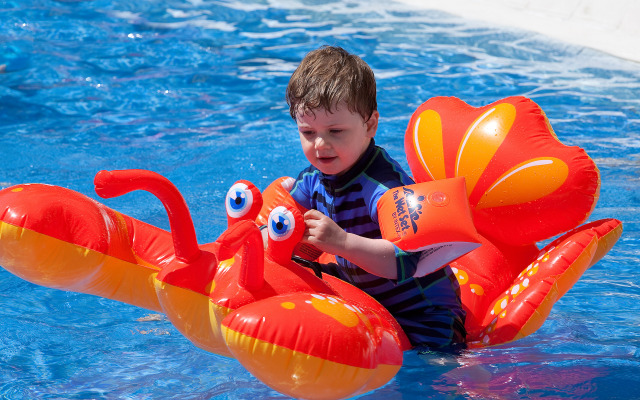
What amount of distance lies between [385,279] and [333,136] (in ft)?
1.72

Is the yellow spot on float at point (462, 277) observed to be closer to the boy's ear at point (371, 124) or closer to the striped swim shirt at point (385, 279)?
the striped swim shirt at point (385, 279)

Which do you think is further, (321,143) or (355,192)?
(355,192)

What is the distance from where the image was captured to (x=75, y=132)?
5824 mm

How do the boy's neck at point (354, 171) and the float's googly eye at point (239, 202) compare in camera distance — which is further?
the boy's neck at point (354, 171)

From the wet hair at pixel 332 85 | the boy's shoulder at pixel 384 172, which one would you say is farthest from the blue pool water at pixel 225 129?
the wet hair at pixel 332 85

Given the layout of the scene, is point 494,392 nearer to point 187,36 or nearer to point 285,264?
point 285,264

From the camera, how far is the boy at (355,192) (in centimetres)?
223

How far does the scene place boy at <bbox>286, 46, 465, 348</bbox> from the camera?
223 cm

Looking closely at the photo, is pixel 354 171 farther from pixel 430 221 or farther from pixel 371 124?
pixel 430 221

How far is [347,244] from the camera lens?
7.27ft

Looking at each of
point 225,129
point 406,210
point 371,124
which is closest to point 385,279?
point 406,210

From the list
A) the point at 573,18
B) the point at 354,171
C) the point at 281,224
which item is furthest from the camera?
the point at 573,18

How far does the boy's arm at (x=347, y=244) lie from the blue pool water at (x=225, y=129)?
53cm

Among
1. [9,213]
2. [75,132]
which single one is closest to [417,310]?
[9,213]
